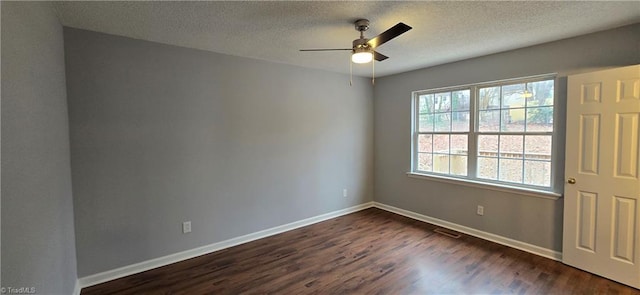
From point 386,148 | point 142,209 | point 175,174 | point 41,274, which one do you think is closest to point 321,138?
point 386,148

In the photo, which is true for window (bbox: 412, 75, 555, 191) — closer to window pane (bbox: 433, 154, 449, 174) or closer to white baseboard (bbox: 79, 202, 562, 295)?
window pane (bbox: 433, 154, 449, 174)

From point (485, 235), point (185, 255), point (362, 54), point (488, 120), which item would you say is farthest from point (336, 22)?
point (485, 235)

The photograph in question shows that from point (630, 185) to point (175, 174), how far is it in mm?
4347

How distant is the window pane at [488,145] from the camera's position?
3541 millimetres

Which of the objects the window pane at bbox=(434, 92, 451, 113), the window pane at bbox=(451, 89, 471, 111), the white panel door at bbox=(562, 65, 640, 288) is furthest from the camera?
the window pane at bbox=(434, 92, 451, 113)

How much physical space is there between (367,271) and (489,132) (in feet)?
7.86

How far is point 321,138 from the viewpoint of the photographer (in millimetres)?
4281

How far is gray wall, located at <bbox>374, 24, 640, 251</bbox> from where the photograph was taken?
272 centimetres

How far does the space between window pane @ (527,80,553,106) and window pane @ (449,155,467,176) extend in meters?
1.06

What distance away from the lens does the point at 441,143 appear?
4.19 metres

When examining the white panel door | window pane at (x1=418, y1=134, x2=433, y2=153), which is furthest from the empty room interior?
window pane at (x1=418, y1=134, x2=433, y2=153)

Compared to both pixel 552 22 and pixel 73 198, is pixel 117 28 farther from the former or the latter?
pixel 552 22

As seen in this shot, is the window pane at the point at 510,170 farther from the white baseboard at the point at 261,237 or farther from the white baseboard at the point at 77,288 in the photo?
the white baseboard at the point at 77,288

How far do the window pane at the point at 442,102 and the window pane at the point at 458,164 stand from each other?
0.71m
